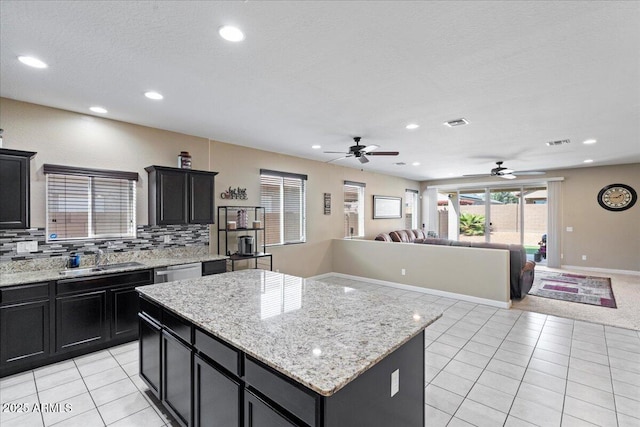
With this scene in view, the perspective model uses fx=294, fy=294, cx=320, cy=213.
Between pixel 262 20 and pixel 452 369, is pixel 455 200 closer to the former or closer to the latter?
pixel 452 369

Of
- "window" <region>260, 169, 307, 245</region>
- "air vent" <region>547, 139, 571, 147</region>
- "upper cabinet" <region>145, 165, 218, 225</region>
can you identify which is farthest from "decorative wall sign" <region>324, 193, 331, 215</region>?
"air vent" <region>547, 139, 571, 147</region>

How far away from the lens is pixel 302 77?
8.73 ft

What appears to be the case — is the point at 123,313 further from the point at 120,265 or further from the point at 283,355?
the point at 283,355

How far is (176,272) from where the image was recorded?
12.1 feet

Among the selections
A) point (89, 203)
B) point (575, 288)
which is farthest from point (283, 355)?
point (575, 288)

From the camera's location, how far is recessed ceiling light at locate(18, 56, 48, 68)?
7.68 ft

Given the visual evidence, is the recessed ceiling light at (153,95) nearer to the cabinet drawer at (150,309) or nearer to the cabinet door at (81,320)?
the cabinet drawer at (150,309)

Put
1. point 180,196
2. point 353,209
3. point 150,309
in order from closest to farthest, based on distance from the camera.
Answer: point 150,309
point 180,196
point 353,209

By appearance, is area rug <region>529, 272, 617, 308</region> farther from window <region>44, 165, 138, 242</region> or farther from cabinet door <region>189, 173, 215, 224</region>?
window <region>44, 165, 138, 242</region>

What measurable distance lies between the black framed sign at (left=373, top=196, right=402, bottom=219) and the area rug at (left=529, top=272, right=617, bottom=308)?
3.92 m

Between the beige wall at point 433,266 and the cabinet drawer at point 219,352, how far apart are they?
15.2 ft

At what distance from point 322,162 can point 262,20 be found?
16.1ft

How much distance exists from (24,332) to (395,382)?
3.46 metres

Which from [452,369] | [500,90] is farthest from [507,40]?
[452,369]
